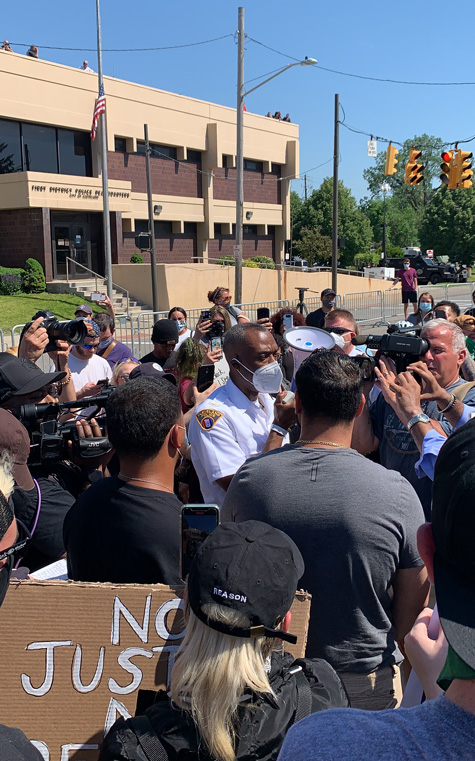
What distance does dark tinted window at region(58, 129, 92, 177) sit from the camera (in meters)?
30.9

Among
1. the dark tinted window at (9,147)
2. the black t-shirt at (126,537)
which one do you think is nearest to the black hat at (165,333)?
the black t-shirt at (126,537)

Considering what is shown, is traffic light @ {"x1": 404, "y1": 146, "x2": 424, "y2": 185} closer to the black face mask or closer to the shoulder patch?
the shoulder patch

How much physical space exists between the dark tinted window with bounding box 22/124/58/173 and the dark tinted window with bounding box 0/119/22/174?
316 mm

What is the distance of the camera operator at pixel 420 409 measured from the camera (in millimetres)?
3371

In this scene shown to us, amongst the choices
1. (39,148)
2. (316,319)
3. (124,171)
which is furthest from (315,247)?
(316,319)

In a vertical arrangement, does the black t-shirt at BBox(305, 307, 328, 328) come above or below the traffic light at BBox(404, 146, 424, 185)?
below

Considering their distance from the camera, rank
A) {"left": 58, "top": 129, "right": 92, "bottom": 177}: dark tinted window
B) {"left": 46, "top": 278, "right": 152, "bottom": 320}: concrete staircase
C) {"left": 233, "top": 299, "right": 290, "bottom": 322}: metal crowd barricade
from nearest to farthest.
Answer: {"left": 233, "top": 299, "right": 290, "bottom": 322}: metal crowd barricade < {"left": 46, "top": 278, "right": 152, "bottom": 320}: concrete staircase < {"left": 58, "top": 129, "right": 92, "bottom": 177}: dark tinted window

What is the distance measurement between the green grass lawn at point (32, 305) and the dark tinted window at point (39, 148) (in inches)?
272

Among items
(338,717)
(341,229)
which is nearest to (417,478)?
(338,717)

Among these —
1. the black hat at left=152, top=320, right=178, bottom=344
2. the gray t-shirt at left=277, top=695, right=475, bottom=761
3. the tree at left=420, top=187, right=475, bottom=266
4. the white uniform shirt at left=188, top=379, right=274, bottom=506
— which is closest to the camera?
the gray t-shirt at left=277, top=695, right=475, bottom=761

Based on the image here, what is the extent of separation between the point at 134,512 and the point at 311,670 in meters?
1.04

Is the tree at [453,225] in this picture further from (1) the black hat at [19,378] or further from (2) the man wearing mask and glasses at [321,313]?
(1) the black hat at [19,378]

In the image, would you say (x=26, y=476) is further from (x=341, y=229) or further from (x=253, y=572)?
(x=341, y=229)

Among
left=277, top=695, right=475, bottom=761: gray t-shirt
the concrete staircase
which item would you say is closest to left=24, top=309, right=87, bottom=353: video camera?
left=277, top=695, right=475, bottom=761: gray t-shirt
